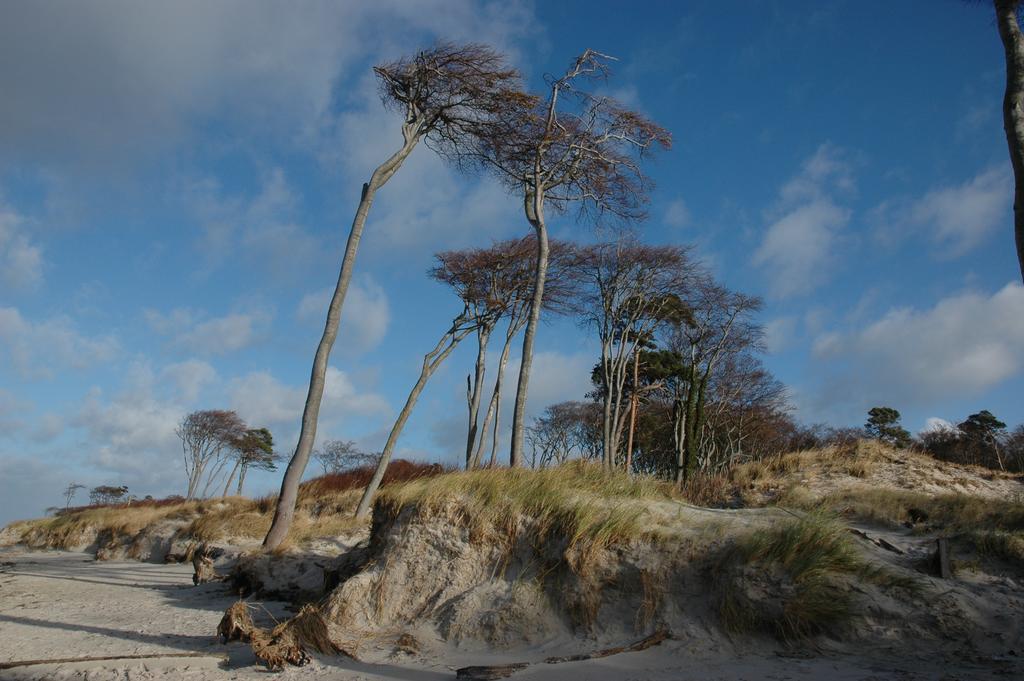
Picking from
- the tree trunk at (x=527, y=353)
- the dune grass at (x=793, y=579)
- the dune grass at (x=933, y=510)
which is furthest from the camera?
the tree trunk at (x=527, y=353)

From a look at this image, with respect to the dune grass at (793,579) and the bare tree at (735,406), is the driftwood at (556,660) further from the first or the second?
the bare tree at (735,406)

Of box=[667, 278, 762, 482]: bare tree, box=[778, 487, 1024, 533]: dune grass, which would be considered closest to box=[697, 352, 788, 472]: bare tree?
box=[667, 278, 762, 482]: bare tree

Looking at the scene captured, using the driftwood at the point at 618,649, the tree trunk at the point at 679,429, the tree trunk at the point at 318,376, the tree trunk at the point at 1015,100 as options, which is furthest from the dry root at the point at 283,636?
the tree trunk at the point at 679,429

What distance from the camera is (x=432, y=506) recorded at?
7059 millimetres

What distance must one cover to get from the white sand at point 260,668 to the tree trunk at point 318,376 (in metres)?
1.46

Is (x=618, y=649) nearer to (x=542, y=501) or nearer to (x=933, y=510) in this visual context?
(x=542, y=501)

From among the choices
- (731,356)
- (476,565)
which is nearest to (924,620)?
(476,565)

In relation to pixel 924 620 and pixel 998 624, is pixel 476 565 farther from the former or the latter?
pixel 998 624

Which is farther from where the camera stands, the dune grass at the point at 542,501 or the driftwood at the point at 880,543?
the driftwood at the point at 880,543

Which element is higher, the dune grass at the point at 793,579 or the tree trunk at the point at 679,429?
the tree trunk at the point at 679,429

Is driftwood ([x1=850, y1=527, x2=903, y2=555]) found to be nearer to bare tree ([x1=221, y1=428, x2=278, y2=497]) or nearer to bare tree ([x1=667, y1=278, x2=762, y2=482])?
bare tree ([x1=667, y1=278, x2=762, y2=482])

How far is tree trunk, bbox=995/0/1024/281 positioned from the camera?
534cm

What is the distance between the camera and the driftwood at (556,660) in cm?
470

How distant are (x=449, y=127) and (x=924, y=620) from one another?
1066 centimetres
